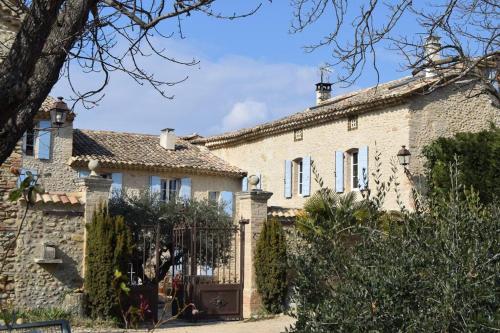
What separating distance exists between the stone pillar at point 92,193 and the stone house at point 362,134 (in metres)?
3.84

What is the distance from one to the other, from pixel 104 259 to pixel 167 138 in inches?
517

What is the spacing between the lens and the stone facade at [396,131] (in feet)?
57.8

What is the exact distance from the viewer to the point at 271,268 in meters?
13.5

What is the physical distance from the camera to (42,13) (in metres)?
3.40

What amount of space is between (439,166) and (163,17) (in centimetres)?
1256

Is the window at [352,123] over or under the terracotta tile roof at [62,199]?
over

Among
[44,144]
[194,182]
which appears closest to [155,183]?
[194,182]

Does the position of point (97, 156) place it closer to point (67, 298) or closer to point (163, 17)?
point (67, 298)

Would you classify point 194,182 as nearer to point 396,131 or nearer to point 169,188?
point 169,188

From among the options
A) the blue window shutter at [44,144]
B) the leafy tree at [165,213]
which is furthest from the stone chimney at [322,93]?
the blue window shutter at [44,144]

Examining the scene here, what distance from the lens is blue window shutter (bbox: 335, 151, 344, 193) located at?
764 inches

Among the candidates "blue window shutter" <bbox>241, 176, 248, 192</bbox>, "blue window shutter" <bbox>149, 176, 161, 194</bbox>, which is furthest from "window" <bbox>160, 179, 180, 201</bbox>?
"blue window shutter" <bbox>241, 176, 248, 192</bbox>

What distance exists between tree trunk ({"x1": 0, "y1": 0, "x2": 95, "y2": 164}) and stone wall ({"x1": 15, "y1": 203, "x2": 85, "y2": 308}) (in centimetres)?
870

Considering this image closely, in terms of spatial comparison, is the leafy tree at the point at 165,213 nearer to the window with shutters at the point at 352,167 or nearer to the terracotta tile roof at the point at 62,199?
the terracotta tile roof at the point at 62,199
